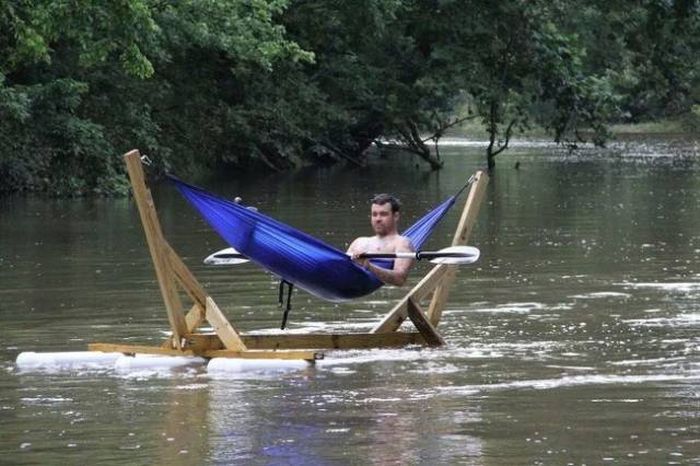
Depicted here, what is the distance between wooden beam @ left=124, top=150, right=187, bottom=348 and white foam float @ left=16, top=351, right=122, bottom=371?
47 centimetres

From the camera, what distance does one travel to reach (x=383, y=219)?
1336cm

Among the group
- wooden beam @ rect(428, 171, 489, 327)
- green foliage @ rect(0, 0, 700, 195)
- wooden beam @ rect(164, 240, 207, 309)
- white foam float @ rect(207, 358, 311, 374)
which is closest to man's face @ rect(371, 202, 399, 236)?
wooden beam @ rect(428, 171, 489, 327)

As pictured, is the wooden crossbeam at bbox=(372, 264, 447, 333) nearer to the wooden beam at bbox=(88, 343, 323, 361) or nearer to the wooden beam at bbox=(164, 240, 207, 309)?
the wooden beam at bbox=(88, 343, 323, 361)

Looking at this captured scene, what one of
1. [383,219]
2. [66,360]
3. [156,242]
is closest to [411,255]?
[383,219]

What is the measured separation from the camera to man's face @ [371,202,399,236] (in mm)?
13359

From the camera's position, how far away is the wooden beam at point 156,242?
1198 cm

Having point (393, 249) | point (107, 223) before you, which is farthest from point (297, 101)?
point (393, 249)

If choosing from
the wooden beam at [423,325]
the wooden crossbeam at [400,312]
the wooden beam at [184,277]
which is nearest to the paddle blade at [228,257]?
the wooden beam at [184,277]

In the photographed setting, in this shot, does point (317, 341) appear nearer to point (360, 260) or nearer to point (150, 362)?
point (360, 260)

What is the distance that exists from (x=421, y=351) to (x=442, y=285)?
3.12ft

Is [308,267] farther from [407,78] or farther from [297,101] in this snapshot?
[407,78]

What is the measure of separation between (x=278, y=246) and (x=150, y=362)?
1.18 metres

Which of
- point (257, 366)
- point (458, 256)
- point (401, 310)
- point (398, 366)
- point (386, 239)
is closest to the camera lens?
point (257, 366)

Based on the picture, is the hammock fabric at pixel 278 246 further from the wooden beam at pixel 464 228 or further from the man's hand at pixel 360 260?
the wooden beam at pixel 464 228
